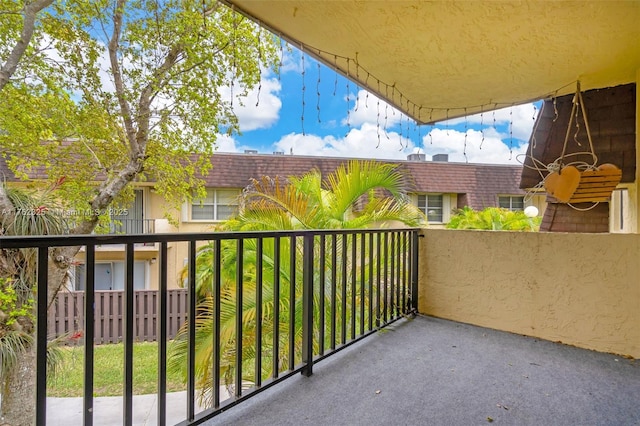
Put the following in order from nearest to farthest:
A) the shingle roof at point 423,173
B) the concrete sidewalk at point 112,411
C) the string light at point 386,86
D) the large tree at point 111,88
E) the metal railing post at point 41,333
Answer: the metal railing post at point 41,333, the string light at point 386,86, the concrete sidewalk at point 112,411, the large tree at point 111,88, the shingle roof at point 423,173

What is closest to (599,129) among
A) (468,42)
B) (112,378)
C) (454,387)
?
(468,42)

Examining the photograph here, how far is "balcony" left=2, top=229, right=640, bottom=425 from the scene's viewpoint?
1489mm

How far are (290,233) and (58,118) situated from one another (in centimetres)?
539

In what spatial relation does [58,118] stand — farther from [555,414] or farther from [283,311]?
[555,414]

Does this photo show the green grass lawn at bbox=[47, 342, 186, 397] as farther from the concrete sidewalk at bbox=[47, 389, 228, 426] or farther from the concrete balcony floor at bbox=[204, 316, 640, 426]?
the concrete balcony floor at bbox=[204, 316, 640, 426]

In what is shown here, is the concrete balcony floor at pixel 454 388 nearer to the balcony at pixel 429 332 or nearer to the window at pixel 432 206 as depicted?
the balcony at pixel 429 332

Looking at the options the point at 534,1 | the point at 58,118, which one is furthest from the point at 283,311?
the point at 58,118

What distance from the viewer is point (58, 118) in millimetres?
5188

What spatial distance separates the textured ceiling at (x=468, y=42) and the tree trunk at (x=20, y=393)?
12.0ft

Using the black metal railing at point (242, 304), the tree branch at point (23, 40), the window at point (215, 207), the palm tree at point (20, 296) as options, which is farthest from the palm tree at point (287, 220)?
the window at point (215, 207)

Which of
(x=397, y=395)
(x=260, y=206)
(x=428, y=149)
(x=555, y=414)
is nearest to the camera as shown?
(x=555, y=414)

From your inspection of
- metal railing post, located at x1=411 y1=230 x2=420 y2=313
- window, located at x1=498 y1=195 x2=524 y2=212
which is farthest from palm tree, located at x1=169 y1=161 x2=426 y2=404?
window, located at x1=498 y1=195 x2=524 y2=212

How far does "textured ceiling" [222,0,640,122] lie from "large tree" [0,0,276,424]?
97.8 inches

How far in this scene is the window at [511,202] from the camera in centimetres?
1106
